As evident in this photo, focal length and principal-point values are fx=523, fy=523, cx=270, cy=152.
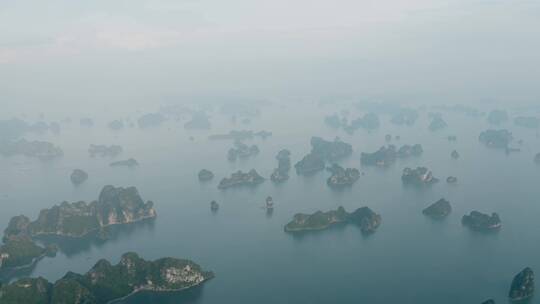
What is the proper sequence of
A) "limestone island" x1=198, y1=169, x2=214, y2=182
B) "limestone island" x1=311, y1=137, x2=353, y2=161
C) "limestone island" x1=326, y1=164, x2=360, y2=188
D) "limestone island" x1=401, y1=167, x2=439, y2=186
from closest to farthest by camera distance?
1. "limestone island" x1=401, y1=167, x2=439, y2=186
2. "limestone island" x1=326, y1=164, x2=360, y2=188
3. "limestone island" x1=198, y1=169, x2=214, y2=182
4. "limestone island" x1=311, y1=137, x2=353, y2=161

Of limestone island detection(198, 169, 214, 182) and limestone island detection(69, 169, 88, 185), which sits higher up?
limestone island detection(69, 169, 88, 185)

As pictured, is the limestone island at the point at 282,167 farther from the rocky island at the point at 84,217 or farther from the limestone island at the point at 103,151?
the limestone island at the point at 103,151

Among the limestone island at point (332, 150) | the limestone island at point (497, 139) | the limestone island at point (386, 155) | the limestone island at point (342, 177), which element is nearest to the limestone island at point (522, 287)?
the limestone island at point (342, 177)

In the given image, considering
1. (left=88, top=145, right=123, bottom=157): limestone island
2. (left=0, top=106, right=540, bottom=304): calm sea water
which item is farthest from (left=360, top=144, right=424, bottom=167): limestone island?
(left=88, top=145, right=123, bottom=157): limestone island

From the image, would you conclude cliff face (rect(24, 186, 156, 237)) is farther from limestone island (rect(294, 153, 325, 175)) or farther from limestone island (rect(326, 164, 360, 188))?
limestone island (rect(294, 153, 325, 175))

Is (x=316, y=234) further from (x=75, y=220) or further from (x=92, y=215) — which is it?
(x=75, y=220)

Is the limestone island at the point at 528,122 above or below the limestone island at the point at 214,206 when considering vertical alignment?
above
